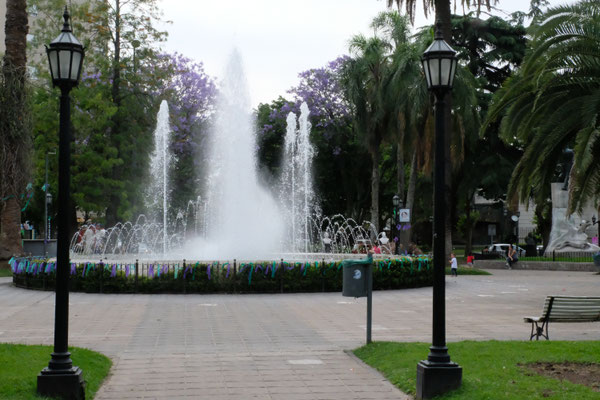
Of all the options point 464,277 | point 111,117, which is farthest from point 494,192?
point 111,117

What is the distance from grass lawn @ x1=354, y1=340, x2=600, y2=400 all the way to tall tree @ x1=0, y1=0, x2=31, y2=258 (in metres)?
19.5

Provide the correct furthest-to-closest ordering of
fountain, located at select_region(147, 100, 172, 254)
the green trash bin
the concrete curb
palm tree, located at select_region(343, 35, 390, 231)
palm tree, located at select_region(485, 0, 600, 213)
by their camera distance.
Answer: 1. palm tree, located at select_region(343, 35, 390, 231)
2. fountain, located at select_region(147, 100, 172, 254)
3. the concrete curb
4. palm tree, located at select_region(485, 0, 600, 213)
5. the green trash bin

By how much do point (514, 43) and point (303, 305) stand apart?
32.4 m

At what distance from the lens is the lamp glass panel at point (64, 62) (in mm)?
7504

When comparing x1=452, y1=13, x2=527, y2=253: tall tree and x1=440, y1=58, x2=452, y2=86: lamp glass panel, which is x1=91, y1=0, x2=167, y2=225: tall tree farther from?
x1=440, y1=58, x2=452, y2=86: lamp glass panel

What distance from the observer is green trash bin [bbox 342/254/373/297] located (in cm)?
1016

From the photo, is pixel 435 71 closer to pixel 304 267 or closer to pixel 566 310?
pixel 566 310

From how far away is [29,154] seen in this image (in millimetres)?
26375

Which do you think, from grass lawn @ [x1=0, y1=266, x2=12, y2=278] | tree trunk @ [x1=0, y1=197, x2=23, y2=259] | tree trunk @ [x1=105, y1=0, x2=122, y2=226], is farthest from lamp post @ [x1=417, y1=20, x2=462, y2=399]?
tree trunk @ [x1=105, y1=0, x2=122, y2=226]

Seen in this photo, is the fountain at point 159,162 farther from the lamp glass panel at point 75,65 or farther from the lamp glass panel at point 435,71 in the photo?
the lamp glass panel at point 435,71

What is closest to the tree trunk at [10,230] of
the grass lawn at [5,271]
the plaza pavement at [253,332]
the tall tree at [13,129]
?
the tall tree at [13,129]

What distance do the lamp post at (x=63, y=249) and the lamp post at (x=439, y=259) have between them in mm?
3499

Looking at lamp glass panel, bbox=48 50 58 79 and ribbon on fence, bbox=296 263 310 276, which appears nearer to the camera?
lamp glass panel, bbox=48 50 58 79

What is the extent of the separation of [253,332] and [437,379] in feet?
18.2
